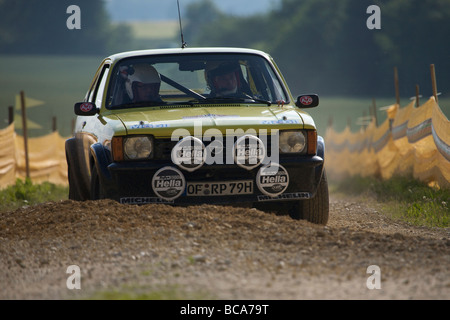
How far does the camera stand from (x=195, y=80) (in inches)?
368

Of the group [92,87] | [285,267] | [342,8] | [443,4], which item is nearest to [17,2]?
[443,4]

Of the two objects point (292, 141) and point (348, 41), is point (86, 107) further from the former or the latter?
point (348, 41)

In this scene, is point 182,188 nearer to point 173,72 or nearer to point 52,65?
point 173,72

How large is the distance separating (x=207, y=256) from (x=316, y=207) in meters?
2.25

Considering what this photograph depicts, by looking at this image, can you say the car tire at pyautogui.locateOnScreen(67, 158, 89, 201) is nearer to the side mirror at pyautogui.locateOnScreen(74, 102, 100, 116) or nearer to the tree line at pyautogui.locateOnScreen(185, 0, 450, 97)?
the side mirror at pyautogui.locateOnScreen(74, 102, 100, 116)

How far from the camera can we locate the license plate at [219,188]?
7.46 m

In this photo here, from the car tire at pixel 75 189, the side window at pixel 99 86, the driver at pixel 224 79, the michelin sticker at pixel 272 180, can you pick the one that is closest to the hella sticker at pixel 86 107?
the side window at pixel 99 86

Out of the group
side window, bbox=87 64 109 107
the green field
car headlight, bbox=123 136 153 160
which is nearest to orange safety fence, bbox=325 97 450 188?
side window, bbox=87 64 109 107

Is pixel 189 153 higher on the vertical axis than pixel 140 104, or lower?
lower

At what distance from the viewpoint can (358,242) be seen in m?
6.57

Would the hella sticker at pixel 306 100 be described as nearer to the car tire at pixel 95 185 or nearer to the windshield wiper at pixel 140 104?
the windshield wiper at pixel 140 104

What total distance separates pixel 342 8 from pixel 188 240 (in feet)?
330

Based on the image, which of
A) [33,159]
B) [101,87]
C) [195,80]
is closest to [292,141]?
[195,80]

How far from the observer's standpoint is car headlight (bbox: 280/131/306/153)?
7.58m
